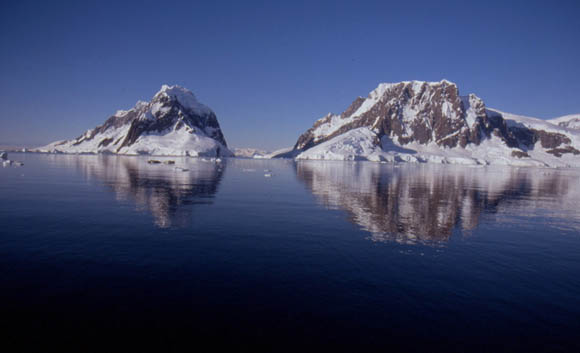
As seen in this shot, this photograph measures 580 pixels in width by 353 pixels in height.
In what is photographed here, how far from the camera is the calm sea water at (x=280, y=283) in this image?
27.1 ft

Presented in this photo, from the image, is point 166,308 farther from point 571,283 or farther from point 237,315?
point 571,283

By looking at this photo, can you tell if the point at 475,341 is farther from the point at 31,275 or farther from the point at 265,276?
the point at 31,275

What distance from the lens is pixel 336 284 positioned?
11.4 metres

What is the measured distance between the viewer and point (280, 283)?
37.2 feet

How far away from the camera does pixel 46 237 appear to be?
1558 centimetres

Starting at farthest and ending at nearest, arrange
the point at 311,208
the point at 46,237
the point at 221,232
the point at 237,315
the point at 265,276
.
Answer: the point at 311,208, the point at 221,232, the point at 46,237, the point at 265,276, the point at 237,315

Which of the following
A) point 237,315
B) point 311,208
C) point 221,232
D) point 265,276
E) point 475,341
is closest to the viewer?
point 475,341

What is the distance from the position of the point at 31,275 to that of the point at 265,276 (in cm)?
815

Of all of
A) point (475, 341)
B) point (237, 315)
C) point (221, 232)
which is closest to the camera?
point (475, 341)

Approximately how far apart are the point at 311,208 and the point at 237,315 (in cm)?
1764

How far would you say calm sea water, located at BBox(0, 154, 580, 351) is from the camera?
8273 millimetres

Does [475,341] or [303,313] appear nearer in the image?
[475,341]

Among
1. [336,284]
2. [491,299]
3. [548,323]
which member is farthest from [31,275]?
[548,323]

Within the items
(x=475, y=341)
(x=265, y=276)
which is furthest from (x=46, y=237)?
(x=475, y=341)
